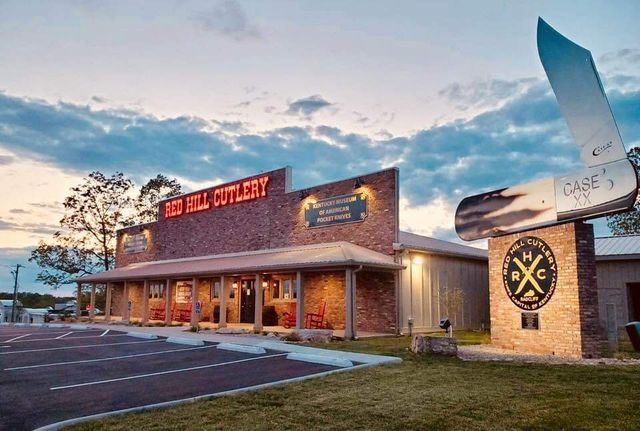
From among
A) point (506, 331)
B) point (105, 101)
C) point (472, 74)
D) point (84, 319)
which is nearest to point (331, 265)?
point (506, 331)

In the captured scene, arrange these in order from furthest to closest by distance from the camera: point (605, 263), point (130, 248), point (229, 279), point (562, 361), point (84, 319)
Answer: point (130, 248), point (84, 319), point (229, 279), point (605, 263), point (562, 361)

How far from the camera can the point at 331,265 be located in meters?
16.0

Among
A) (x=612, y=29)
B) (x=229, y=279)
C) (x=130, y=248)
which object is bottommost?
(x=229, y=279)

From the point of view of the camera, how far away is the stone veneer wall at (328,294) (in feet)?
62.3

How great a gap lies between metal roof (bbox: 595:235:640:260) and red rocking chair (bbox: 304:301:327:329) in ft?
31.9

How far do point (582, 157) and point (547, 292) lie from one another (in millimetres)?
3117

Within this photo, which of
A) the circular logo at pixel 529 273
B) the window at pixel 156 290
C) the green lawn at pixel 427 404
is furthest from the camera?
the window at pixel 156 290

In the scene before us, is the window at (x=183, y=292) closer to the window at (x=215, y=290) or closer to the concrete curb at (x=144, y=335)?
the window at (x=215, y=290)

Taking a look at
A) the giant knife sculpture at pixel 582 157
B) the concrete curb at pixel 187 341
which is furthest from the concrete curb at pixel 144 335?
the giant knife sculpture at pixel 582 157

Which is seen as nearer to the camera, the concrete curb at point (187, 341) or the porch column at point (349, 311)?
the concrete curb at point (187, 341)

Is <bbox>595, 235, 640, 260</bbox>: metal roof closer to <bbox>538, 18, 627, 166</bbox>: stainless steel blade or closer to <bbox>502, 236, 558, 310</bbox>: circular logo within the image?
<bbox>502, 236, 558, 310</bbox>: circular logo

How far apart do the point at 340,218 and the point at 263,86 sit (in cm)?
594

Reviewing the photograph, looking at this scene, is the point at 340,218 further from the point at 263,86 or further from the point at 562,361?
the point at 562,361

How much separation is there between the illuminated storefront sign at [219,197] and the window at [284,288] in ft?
14.2
